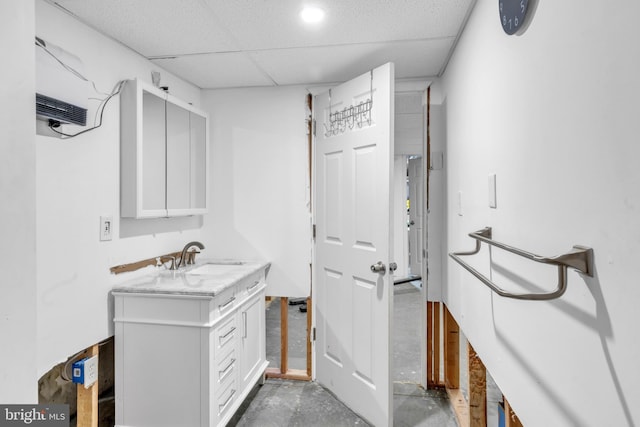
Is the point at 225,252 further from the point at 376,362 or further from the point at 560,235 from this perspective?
the point at 560,235

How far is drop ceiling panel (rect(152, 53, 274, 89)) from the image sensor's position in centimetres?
212

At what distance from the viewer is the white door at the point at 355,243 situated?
2.00 m

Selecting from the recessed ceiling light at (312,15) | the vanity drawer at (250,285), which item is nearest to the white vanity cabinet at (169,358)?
the vanity drawer at (250,285)

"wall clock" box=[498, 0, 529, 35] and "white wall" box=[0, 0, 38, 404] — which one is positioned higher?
"wall clock" box=[498, 0, 529, 35]

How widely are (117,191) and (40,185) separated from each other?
1.37ft

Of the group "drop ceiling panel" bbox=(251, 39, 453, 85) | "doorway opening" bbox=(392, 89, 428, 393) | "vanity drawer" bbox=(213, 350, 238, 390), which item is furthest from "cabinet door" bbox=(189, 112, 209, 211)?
"doorway opening" bbox=(392, 89, 428, 393)

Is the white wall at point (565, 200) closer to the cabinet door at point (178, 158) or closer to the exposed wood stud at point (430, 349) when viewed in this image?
the exposed wood stud at point (430, 349)

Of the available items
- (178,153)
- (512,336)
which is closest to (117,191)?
A: (178,153)

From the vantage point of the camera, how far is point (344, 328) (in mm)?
2324

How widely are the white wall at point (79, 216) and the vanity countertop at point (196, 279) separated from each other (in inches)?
5.5

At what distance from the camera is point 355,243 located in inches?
88.0

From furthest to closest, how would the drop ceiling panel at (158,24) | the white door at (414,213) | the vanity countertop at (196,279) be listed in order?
the white door at (414,213) → the vanity countertop at (196,279) → the drop ceiling panel at (158,24)

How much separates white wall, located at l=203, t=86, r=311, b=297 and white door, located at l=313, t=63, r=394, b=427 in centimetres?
13

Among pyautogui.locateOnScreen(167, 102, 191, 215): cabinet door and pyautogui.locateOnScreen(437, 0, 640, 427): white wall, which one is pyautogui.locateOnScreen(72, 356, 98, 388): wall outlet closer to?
pyautogui.locateOnScreen(167, 102, 191, 215): cabinet door
